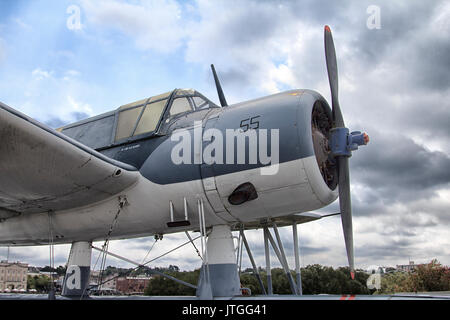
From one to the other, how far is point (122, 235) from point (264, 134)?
412cm

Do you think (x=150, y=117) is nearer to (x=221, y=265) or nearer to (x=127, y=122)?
(x=127, y=122)

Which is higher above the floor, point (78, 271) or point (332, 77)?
point (332, 77)

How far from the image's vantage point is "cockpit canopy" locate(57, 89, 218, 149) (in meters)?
7.64

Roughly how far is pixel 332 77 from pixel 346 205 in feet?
7.71

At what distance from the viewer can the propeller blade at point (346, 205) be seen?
6.89m

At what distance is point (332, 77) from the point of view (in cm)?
706

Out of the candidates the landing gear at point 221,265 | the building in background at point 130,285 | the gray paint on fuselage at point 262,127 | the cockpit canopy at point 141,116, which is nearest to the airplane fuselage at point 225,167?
the gray paint on fuselage at point 262,127

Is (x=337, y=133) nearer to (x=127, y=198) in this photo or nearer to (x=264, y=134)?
(x=264, y=134)

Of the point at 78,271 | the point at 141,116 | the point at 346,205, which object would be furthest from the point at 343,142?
the point at 78,271

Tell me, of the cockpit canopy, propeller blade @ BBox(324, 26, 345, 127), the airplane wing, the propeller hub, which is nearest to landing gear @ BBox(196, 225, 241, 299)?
the airplane wing
